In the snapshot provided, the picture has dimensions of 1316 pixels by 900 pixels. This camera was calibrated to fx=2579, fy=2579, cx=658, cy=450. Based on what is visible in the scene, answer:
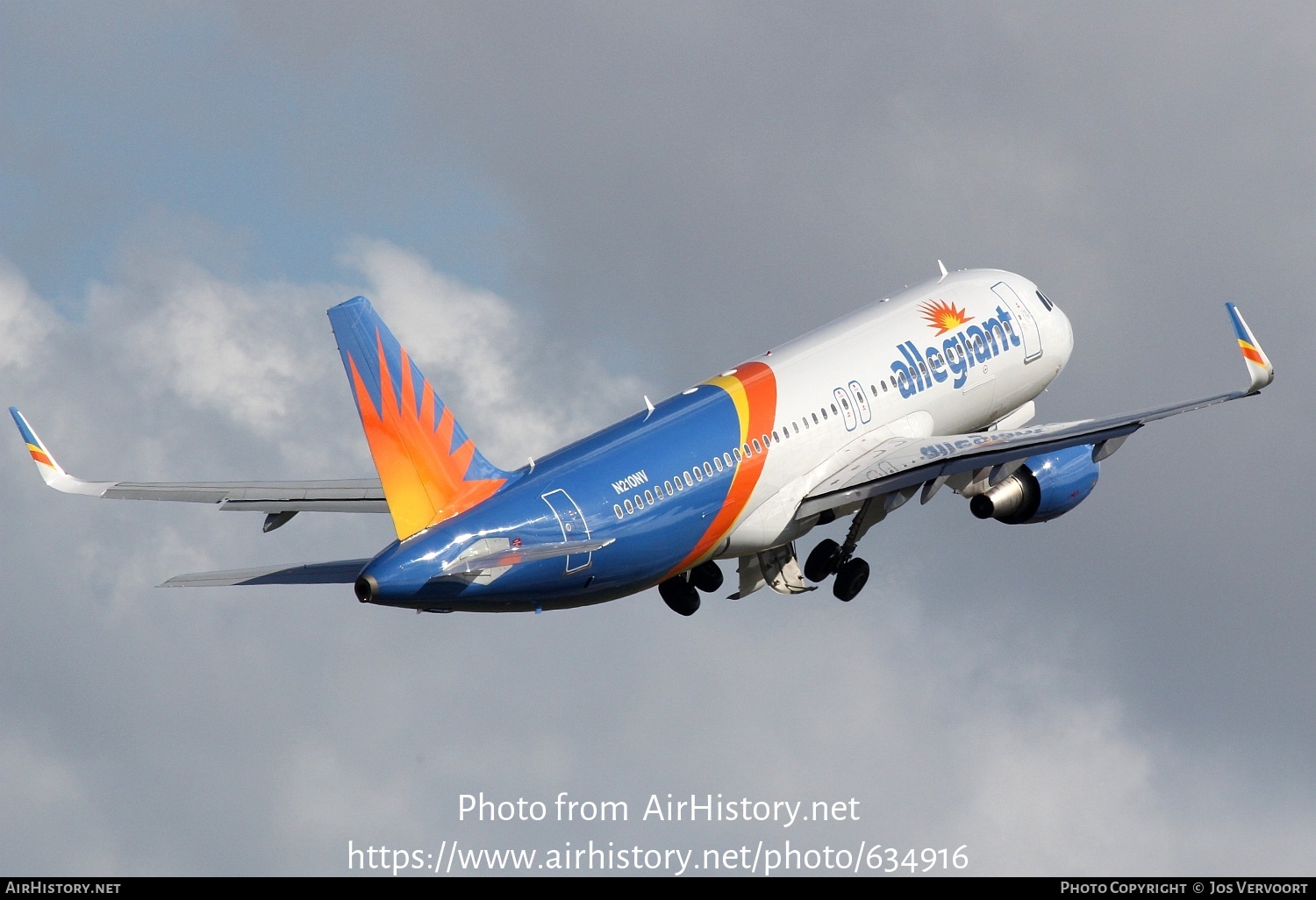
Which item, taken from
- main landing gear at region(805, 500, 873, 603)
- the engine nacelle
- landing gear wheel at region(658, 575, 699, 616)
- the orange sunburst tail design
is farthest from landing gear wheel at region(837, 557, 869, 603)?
the orange sunburst tail design

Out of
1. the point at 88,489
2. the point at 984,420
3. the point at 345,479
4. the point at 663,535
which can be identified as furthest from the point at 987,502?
the point at 88,489

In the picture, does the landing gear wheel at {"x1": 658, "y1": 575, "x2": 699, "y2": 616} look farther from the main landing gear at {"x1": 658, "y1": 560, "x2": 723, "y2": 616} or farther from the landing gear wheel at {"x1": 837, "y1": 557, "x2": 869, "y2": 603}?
the landing gear wheel at {"x1": 837, "y1": 557, "x2": 869, "y2": 603}

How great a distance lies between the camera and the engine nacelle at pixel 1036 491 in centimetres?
6034

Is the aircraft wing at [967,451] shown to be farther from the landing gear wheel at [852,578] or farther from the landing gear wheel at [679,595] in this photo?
the landing gear wheel at [679,595]

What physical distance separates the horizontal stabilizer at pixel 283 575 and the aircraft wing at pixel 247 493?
16.5 feet

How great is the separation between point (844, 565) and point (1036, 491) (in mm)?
5182

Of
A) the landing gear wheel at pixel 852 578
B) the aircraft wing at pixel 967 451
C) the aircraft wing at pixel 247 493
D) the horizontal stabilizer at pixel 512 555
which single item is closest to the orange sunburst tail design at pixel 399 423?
the horizontal stabilizer at pixel 512 555

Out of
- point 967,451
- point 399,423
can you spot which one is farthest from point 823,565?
point 399,423

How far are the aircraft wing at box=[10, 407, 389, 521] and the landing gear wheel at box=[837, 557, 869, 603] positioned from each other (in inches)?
414

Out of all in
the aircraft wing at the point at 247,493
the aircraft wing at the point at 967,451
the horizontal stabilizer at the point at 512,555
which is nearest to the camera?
the horizontal stabilizer at the point at 512,555

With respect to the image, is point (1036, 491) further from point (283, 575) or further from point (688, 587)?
point (283, 575)

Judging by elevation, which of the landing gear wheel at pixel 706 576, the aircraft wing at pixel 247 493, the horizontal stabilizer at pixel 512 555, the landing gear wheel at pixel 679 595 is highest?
the aircraft wing at pixel 247 493

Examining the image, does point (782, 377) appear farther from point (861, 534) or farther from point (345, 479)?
point (345, 479)

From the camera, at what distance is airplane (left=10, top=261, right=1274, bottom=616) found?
48906mm
